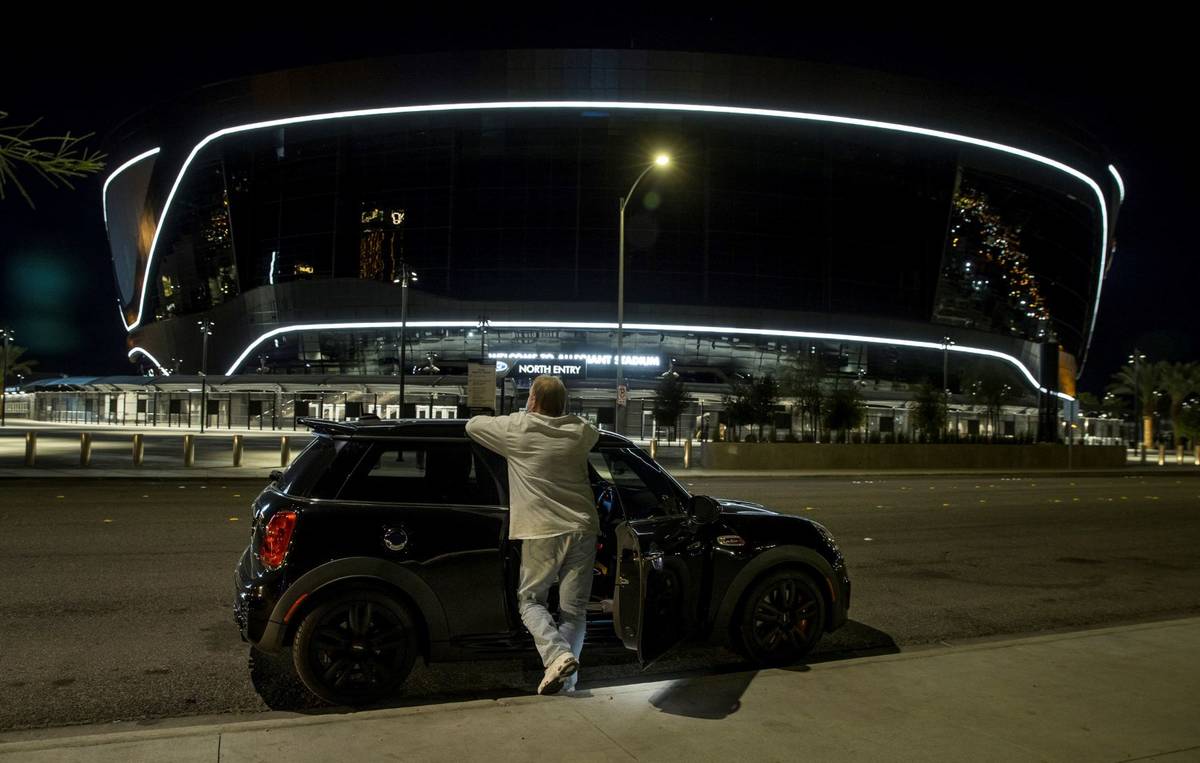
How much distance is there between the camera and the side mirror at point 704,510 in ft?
18.1

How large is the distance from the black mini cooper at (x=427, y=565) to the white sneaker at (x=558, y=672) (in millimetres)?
370

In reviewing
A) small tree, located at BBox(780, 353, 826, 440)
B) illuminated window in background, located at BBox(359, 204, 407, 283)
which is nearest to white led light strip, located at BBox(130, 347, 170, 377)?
illuminated window in background, located at BBox(359, 204, 407, 283)

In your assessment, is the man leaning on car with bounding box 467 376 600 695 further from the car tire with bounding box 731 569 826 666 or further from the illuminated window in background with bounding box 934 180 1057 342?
the illuminated window in background with bounding box 934 180 1057 342

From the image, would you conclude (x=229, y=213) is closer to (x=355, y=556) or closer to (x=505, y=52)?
(x=505, y=52)

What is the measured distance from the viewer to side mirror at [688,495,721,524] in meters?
5.52

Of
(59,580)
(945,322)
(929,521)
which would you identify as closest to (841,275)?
(945,322)

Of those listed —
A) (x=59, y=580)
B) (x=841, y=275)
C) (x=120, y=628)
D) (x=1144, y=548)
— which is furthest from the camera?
(x=841, y=275)

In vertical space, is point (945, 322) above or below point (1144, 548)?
above

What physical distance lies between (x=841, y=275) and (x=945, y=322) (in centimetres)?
992

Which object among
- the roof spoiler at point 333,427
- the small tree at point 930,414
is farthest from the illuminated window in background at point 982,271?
the roof spoiler at point 333,427

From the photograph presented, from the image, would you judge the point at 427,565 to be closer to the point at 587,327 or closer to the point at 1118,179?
the point at 587,327

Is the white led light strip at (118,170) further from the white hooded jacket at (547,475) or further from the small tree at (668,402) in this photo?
the white hooded jacket at (547,475)

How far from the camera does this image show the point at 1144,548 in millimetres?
12719

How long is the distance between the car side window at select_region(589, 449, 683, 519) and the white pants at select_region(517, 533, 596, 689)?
0.81m
